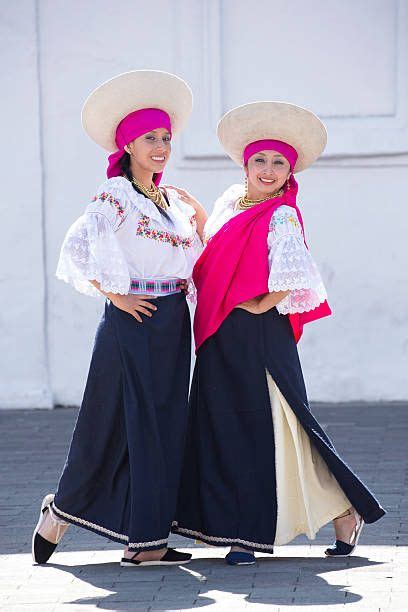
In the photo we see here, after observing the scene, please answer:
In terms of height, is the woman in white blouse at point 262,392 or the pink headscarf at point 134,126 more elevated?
the pink headscarf at point 134,126

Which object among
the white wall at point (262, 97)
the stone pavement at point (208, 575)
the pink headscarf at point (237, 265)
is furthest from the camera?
the white wall at point (262, 97)

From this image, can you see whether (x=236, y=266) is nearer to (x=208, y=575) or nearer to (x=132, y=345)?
(x=132, y=345)

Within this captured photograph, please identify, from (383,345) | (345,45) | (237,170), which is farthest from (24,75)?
(383,345)

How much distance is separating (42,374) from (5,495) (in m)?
2.48

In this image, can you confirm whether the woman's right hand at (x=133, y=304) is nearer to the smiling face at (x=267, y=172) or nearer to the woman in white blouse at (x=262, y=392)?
the woman in white blouse at (x=262, y=392)

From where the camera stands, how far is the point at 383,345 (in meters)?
8.78

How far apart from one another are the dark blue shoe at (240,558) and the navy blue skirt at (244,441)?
0.12 feet

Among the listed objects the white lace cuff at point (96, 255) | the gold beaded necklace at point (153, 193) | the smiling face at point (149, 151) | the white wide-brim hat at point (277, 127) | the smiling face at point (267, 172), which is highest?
the white wide-brim hat at point (277, 127)

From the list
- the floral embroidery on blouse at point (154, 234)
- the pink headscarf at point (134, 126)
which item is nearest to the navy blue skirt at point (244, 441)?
the floral embroidery on blouse at point (154, 234)

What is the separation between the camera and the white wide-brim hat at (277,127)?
16.9 feet

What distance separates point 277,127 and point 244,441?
117cm

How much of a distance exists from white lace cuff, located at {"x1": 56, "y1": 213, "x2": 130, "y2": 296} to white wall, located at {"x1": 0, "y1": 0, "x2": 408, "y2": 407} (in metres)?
3.78

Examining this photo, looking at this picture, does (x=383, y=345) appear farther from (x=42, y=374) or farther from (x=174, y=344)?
(x=174, y=344)

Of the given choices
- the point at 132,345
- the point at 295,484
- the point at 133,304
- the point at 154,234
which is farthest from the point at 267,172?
the point at 295,484
